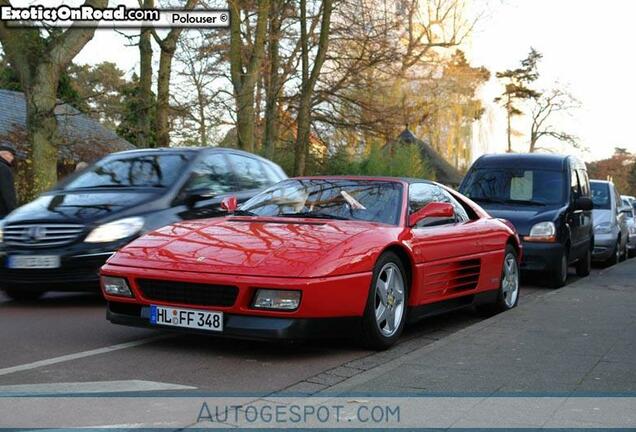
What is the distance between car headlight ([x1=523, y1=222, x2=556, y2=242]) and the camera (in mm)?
11930

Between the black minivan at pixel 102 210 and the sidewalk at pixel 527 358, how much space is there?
3656mm

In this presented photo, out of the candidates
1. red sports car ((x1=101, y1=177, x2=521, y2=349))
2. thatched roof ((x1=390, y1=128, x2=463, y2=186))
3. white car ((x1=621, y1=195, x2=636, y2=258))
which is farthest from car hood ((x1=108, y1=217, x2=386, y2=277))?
thatched roof ((x1=390, y1=128, x2=463, y2=186))

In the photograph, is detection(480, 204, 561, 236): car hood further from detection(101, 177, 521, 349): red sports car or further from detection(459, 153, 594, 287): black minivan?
detection(101, 177, 521, 349): red sports car

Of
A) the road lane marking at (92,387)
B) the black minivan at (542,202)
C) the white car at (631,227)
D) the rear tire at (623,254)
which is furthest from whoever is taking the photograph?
the white car at (631,227)

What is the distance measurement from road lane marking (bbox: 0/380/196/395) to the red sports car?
2.77ft

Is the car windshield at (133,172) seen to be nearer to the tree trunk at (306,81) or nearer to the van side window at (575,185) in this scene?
the van side window at (575,185)

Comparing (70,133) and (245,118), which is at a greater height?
(245,118)

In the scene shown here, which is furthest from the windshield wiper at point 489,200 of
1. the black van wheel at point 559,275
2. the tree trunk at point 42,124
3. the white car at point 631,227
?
the tree trunk at point 42,124

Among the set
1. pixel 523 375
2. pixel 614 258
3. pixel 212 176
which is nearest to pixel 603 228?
pixel 614 258

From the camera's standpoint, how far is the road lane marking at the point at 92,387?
16.5 feet

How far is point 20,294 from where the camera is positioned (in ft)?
30.3

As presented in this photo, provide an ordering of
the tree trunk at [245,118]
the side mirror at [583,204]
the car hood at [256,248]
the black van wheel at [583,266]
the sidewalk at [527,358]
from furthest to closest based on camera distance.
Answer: the tree trunk at [245,118] → the black van wheel at [583,266] → the side mirror at [583,204] → the car hood at [256,248] → the sidewalk at [527,358]

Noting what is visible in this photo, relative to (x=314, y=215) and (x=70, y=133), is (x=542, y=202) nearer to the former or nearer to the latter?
(x=314, y=215)

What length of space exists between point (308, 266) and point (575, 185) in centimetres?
841
